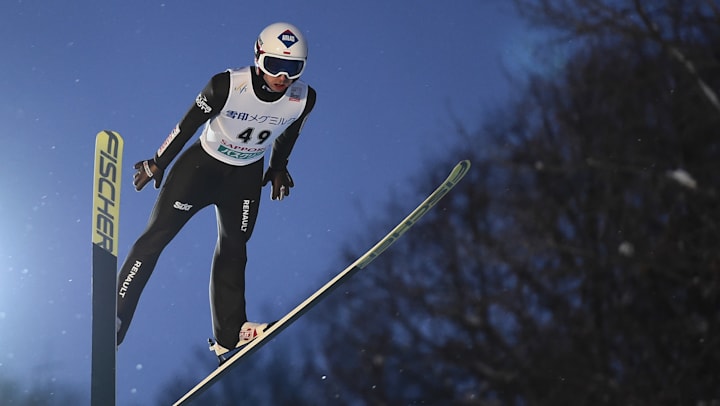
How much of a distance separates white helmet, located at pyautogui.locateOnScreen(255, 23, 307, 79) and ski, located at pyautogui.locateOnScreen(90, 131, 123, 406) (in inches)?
35.0

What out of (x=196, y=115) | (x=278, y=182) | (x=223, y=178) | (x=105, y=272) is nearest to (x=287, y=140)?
(x=278, y=182)

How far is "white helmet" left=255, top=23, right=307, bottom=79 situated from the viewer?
4.31m

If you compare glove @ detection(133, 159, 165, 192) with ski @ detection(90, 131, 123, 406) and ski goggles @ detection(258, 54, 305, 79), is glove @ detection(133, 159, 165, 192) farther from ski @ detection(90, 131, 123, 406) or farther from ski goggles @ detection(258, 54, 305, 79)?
ski goggles @ detection(258, 54, 305, 79)

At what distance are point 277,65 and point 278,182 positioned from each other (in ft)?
2.76

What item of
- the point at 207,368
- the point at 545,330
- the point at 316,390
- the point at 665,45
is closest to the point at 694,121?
the point at 665,45

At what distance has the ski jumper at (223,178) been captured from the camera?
4.44m

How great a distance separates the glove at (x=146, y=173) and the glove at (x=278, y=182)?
67 centimetres

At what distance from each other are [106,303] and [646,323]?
960 centimetres

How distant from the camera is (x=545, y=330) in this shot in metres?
12.8

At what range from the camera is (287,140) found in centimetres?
483

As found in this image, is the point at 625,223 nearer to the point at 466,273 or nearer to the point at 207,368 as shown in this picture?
the point at 466,273

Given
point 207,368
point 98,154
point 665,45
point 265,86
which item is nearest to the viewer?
point 98,154

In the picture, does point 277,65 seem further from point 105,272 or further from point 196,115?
point 105,272

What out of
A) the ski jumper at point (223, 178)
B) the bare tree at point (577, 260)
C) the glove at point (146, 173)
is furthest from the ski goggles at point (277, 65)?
the bare tree at point (577, 260)
